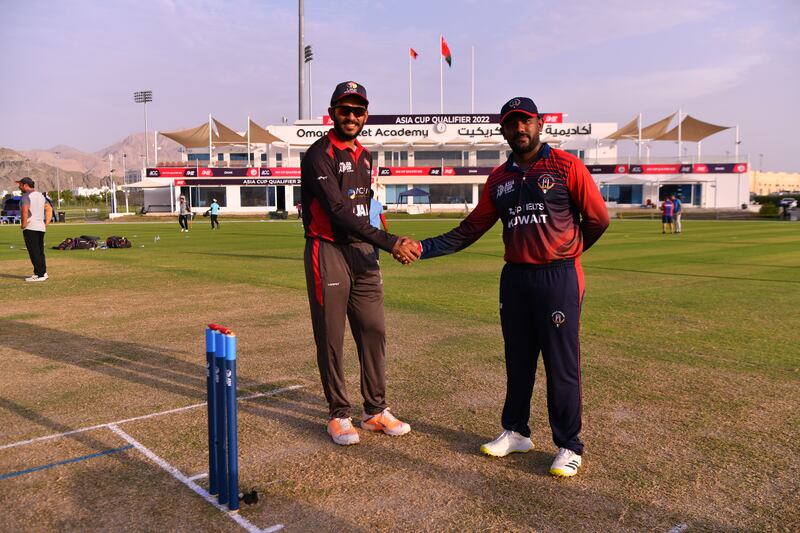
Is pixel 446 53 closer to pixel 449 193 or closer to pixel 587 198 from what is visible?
pixel 449 193

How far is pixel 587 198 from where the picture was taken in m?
3.89

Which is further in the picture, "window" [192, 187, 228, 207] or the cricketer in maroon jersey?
"window" [192, 187, 228, 207]

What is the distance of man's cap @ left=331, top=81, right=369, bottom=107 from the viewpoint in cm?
437

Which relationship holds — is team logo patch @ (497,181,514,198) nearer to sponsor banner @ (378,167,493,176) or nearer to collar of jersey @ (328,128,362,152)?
collar of jersey @ (328,128,362,152)

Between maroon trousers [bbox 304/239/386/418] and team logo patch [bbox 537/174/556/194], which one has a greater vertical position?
team logo patch [bbox 537/174/556/194]

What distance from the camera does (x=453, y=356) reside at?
679 cm

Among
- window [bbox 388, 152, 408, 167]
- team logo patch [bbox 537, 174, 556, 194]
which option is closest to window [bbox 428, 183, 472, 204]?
window [bbox 388, 152, 408, 167]

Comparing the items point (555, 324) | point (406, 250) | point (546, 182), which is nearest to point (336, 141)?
point (406, 250)

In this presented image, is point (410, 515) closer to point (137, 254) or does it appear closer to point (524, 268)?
point (524, 268)

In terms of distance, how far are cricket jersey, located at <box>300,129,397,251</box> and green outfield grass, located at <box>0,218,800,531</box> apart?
57.4 inches

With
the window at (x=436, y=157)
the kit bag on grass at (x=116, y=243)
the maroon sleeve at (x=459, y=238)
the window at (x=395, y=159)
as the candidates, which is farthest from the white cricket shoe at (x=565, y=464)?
the window at (x=436, y=157)

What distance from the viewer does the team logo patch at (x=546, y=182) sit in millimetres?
3871

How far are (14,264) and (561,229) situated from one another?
17116 mm

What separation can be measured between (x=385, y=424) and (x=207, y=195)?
65604 mm
